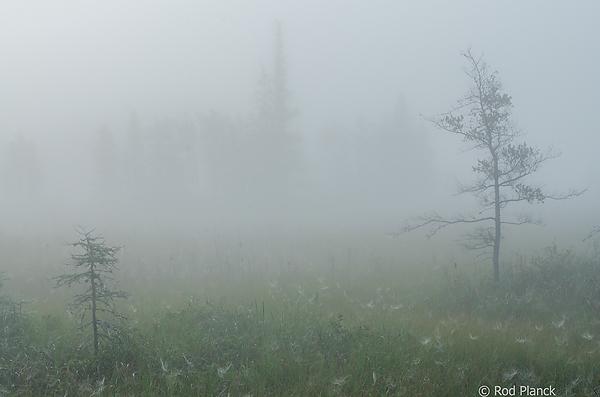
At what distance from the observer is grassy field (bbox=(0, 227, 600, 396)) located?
3.36 m

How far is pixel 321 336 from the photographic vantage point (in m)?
4.48

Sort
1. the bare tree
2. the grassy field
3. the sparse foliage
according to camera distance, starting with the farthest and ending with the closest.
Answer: the bare tree → the sparse foliage → the grassy field

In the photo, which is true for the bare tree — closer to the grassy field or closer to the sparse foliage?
the grassy field

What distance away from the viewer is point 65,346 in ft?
13.5

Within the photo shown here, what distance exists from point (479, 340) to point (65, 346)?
17.5 ft

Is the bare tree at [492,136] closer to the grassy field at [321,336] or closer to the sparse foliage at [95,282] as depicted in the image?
the grassy field at [321,336]

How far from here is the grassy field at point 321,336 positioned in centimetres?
336

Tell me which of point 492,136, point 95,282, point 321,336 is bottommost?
point 321,336

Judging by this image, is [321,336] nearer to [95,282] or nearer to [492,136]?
[95,282]

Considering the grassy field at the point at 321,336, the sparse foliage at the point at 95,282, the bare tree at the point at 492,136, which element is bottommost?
the grassy field at the point at 321,336

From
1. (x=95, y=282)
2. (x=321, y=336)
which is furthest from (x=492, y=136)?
(x=95, y=282)

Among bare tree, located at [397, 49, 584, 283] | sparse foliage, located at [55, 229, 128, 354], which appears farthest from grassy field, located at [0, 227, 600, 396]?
bare tree, located at [397, 49, 584, 283]

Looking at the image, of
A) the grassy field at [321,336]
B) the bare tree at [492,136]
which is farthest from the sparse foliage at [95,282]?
the bare tree at [492,136]

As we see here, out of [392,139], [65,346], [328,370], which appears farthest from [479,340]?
[392,139]
